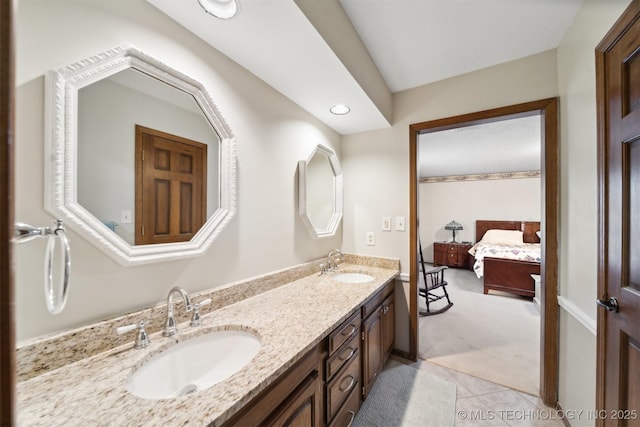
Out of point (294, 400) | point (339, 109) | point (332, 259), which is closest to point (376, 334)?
point (332, 259)

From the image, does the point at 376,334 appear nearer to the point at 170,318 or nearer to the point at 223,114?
the point at 170,318

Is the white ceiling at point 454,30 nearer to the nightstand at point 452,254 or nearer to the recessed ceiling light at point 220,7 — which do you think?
the recessed ceiling light at point 220,7

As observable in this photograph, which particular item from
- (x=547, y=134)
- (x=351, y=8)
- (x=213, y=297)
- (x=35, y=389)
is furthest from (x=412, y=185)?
(x=35, y=389)

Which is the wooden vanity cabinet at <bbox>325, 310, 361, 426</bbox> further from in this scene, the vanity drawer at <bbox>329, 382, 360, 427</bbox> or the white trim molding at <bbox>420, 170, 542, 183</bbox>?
the white trim molding at <bbox>420, 170, 542, 183</bbox>

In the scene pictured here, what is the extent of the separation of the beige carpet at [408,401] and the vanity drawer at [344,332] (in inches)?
23.5

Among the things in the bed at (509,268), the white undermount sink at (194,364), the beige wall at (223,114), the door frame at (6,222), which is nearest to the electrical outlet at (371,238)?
the beige wall at (223,114)

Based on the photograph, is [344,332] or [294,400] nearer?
[294,400]

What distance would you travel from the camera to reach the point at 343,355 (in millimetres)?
1236

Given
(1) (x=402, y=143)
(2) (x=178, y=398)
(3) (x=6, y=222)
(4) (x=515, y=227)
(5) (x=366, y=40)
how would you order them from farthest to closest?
(4) (x=515, y=227) → (1) (x=402, y=143) → (5) (x=366, y=40) → (2) (x=178, y=398) → (3) (x=6, y=222)

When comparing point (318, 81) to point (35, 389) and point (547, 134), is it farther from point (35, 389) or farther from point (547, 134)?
point (35, 389)

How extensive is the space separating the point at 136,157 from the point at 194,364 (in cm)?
85

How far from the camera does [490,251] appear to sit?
4016 millimetres

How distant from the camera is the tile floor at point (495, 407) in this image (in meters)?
1.47

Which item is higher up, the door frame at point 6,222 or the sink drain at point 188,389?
the door frame at point 6,222
